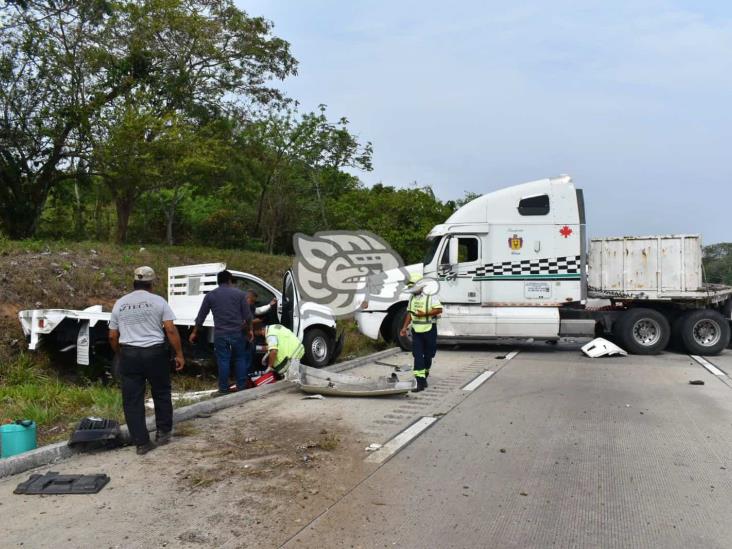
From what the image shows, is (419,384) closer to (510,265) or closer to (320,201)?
(510,265)

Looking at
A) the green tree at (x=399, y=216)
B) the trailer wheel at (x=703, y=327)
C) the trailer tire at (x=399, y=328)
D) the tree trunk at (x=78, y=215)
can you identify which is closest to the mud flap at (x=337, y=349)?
the trailer tire at (x=399, y=328)

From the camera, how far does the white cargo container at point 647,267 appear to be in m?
12.6

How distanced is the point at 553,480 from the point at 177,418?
3909 mm

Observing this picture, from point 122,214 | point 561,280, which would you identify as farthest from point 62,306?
point 561,280

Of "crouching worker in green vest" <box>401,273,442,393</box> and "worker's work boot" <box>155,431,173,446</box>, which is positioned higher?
"crouching worker in green vest" <box>401,273,442,393</box>

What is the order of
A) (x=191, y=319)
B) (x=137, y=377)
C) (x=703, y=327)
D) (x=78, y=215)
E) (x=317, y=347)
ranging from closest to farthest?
1. (x=137, y=377)
2. (x=191, y=319)
3. (x=317, y=347)
4. (x=703, y=327)
5. (x=78, y=215)

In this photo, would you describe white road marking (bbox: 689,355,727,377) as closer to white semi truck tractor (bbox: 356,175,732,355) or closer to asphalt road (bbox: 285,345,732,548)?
white semi truck tractor (bbox: 356,175,732,355)

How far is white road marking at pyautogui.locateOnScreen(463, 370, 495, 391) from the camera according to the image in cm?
885

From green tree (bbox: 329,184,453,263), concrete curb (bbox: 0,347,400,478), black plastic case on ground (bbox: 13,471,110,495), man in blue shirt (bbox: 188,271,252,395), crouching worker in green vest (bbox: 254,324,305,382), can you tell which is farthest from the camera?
green tree (bbox: 329,184,453,263)

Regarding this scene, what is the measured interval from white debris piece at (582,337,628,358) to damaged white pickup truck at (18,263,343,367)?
17.3 feet

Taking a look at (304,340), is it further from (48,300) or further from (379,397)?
(48,300)

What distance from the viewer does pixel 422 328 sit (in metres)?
8.56

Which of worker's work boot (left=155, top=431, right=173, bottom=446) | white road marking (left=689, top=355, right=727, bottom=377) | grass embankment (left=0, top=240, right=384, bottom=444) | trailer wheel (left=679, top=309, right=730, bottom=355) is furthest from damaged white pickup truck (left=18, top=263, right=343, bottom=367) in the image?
trailer wheel (left=679, top=309, right=730, bottom=355)

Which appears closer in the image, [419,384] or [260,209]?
[419,384]
